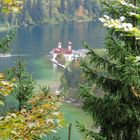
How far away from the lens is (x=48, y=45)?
56.6 m

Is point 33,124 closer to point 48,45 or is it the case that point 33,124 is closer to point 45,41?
point 48,45

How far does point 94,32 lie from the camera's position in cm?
6738

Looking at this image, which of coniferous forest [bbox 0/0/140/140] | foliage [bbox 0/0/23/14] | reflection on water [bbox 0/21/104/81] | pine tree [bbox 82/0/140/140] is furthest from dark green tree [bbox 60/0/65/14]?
foliage [bbox 0/0/23/14]

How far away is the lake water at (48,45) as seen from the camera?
3004cm

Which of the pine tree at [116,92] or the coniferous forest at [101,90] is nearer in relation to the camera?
the coniferous forest at [101,90]

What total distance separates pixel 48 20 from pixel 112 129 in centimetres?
7693

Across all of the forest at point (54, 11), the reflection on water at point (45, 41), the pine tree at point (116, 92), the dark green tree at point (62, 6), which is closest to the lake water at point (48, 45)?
the reflection on water at point (45, 41)

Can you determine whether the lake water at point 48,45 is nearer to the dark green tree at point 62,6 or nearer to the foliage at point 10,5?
the dark green tree at point 62,6

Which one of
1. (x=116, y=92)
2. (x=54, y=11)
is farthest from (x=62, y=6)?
(x=116, y=92)

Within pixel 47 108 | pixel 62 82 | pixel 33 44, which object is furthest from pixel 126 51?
pixel 33 44

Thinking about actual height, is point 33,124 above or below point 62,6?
above

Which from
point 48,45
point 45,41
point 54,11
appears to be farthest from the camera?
point 54,11

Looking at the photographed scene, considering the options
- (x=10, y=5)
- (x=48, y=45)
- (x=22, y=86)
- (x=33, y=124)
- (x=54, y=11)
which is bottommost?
(x=48, y=45)

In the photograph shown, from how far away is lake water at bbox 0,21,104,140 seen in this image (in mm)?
30036
